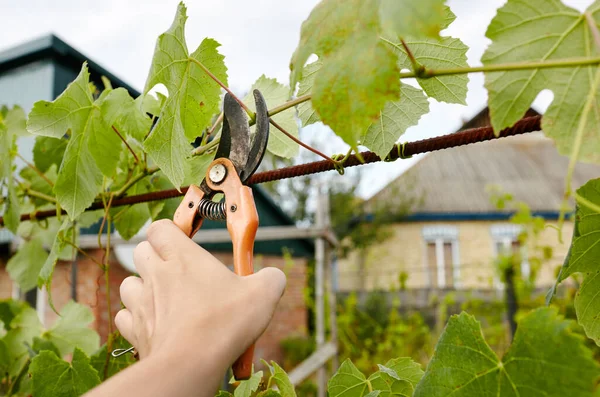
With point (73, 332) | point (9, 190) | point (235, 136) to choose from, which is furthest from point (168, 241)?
point (73, 332)

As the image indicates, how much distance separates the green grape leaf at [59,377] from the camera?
86cm

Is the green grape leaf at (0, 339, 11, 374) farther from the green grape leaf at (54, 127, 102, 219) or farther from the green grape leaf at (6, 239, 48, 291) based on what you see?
the green grape leaf at (54, 127, 102, 219)

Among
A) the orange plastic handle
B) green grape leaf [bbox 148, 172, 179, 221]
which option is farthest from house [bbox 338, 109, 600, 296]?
the orange plastic handle

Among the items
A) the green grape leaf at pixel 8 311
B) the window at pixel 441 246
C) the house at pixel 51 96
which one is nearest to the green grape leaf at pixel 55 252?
the green grape leaf at pixel 8 311

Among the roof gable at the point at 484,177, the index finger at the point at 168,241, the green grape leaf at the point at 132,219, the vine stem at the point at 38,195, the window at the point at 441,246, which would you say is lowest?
the window at the point at 441,246

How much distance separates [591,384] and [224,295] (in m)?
0.30

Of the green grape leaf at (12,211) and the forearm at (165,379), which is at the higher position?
the green grape leaf at (12,211)

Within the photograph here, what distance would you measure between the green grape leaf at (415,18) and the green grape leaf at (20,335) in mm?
1162

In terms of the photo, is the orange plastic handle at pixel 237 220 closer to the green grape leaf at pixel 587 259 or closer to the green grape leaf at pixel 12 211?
the green grape leaf at pixel 587 259

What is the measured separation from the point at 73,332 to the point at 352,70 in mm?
1153

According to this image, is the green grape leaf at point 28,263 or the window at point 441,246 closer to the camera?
the green grape leaf at point 28,263

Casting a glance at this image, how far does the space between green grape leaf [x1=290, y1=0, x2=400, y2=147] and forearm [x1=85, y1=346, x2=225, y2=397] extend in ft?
0.73

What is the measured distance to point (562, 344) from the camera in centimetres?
46

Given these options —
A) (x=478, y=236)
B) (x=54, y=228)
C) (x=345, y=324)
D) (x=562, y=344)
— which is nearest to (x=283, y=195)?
(x=478, y=236)
